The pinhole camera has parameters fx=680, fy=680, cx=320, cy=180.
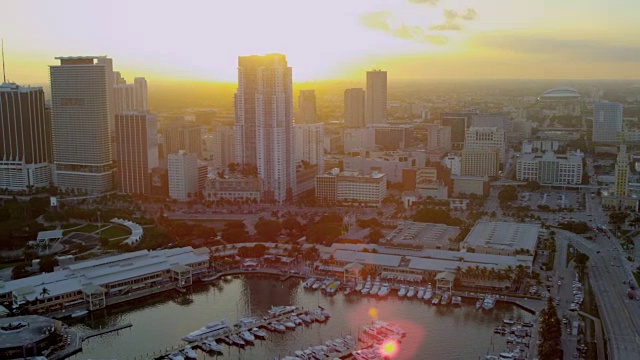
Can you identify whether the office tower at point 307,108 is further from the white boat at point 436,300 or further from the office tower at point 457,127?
the white boat at point 436,300

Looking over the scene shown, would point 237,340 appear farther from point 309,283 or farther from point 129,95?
point 129,95

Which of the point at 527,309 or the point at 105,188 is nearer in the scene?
the point at 527,309

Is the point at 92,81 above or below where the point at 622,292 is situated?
above

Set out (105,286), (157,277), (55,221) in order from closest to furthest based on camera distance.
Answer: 1. (105,286)
2. (157,277)
3. (55,221)

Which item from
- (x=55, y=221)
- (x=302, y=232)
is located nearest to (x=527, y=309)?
(x=302, y=232)

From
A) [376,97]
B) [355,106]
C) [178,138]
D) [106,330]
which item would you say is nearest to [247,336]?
[106,330]

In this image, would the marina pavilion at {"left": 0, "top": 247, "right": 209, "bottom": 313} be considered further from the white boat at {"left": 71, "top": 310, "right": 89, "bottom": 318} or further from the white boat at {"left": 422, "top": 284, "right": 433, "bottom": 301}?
the white boat at {"left": 422, "top": 284, "right": 433, "bottom": 301}

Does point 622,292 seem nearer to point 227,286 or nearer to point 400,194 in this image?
point 227,286
